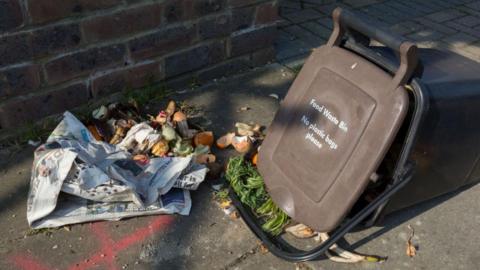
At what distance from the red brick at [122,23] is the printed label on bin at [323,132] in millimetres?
1183

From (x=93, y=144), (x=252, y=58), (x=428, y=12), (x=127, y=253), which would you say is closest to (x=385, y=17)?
(x=428, y=12)

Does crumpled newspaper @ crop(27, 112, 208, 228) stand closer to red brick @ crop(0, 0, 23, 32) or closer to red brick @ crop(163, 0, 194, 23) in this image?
red brick @ crop(0, 0, 23, 32)

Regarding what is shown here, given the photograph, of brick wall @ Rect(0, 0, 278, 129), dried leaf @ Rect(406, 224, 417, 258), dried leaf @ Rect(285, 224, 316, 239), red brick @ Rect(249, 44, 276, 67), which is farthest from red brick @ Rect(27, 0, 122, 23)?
dried leaf @ Rect(406, 224, 417, 258)

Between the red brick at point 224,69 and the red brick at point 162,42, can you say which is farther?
the red brick at point 224,69

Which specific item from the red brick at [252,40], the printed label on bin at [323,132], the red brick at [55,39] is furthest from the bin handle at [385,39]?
the red brick at [55,39]

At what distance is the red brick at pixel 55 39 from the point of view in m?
2.52

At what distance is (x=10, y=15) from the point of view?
7.77ft

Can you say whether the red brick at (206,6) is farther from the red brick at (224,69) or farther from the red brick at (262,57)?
the red brick at (262,57)

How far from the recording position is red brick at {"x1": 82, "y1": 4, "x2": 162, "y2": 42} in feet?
8.80

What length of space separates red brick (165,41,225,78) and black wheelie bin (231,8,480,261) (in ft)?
3.64

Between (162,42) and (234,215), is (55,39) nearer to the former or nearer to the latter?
(162,42)

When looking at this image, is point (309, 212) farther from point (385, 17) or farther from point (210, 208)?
point (385, 17)

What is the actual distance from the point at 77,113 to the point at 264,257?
1.47 m

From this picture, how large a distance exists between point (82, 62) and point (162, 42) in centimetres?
53
